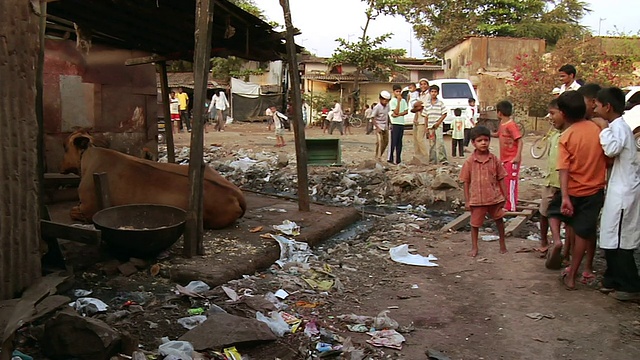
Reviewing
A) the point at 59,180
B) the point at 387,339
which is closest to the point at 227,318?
the point at 387,339

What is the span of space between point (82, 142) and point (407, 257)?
148 inches

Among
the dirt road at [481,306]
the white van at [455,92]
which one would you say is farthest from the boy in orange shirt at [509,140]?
the white van at [455,92]

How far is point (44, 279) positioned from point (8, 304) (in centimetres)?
40

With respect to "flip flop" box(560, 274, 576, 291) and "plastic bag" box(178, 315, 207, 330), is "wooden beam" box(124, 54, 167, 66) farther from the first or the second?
"flip flop" box(560, 274, 576, 291)

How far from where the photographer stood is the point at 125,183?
16.7ft

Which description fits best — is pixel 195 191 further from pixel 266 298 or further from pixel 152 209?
pixel 266 298

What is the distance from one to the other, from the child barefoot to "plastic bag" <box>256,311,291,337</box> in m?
2.58

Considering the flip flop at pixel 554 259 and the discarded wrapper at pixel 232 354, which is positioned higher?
the flip flop at pixel 554 259

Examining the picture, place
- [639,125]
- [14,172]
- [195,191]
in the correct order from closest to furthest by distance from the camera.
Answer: [14,172] < [195,191] < [639,125]

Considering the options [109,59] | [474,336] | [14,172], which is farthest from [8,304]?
[109,59]

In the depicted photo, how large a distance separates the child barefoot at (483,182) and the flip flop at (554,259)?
635mm

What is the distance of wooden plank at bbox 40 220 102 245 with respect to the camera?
3549 mm

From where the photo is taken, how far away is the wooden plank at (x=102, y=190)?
4695mm

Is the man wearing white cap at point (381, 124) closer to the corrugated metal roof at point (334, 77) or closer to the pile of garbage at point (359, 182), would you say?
the pile of garbage at point (359, 182)
